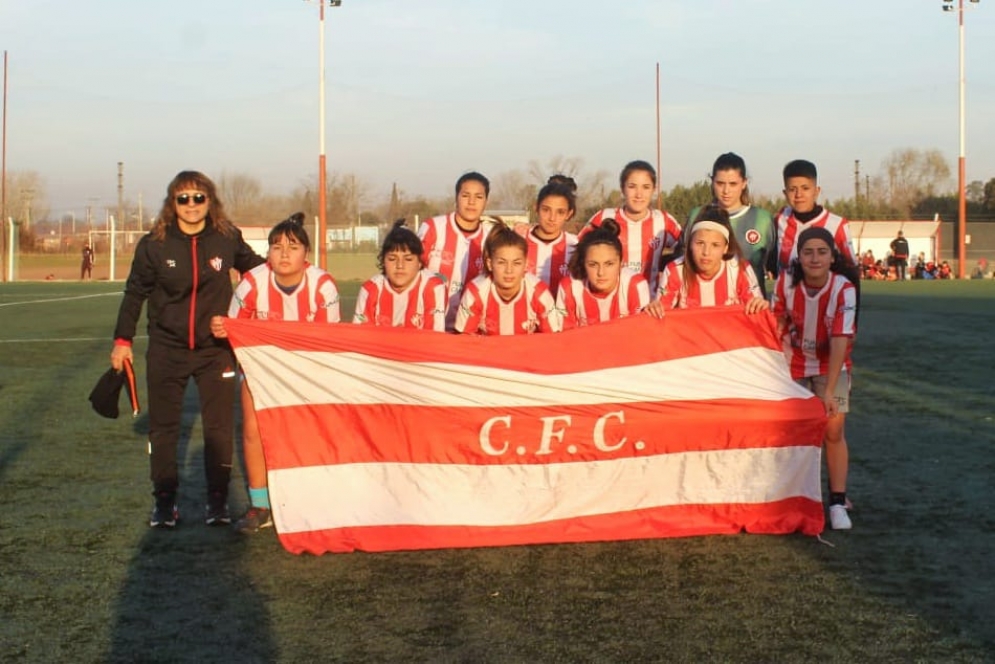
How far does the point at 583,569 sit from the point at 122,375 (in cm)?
268

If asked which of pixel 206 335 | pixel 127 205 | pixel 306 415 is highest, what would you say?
pixel 127 205

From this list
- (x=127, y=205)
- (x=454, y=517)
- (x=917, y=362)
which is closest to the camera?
(x=454, y=517)

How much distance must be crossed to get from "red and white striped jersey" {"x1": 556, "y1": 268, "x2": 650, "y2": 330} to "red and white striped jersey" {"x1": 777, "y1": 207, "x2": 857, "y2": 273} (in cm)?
84

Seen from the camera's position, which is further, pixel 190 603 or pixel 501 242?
pixel 501 242

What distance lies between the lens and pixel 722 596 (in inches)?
176

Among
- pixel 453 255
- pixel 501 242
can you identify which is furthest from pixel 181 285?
pixel 453 255

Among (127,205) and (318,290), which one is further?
(127,205)

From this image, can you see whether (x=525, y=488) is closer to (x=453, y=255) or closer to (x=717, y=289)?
(x=717, y=289)

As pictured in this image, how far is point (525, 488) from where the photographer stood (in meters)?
5.34

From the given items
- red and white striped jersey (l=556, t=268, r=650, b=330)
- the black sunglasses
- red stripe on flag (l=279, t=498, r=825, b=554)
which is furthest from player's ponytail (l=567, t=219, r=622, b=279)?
the black sunglasses

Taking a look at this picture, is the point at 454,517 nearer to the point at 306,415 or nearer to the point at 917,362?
the point at 306,415

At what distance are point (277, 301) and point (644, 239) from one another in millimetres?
2442

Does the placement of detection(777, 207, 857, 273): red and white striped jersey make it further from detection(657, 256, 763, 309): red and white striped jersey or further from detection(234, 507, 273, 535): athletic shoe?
detection(234, 507, 273, 535): athletic shoe

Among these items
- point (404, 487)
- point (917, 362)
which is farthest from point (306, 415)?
point (917, 362)
